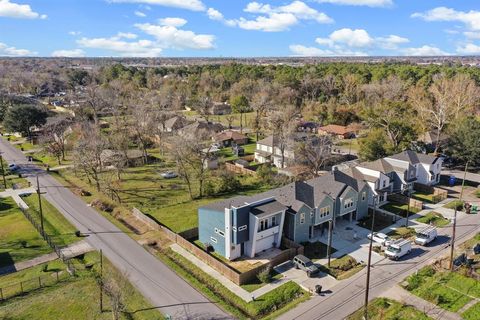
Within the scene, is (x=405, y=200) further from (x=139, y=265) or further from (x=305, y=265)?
(x=139, y=265)

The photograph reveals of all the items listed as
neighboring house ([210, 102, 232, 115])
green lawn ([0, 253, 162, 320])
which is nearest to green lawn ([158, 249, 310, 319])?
green lawn ([0, 253, 162, 320])

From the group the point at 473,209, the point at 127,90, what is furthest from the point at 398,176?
the point at 127,90

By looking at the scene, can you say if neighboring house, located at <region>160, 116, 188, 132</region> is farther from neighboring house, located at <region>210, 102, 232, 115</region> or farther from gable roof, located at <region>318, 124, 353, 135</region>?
gable roof, located at <region>318, 124, 353, 135</region>

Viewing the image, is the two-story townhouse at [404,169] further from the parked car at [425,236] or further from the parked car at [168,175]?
the parked car at [168,175]

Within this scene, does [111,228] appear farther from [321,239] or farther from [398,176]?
[398,176]

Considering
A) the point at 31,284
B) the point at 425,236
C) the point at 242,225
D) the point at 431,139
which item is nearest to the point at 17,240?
the point at 31,284
